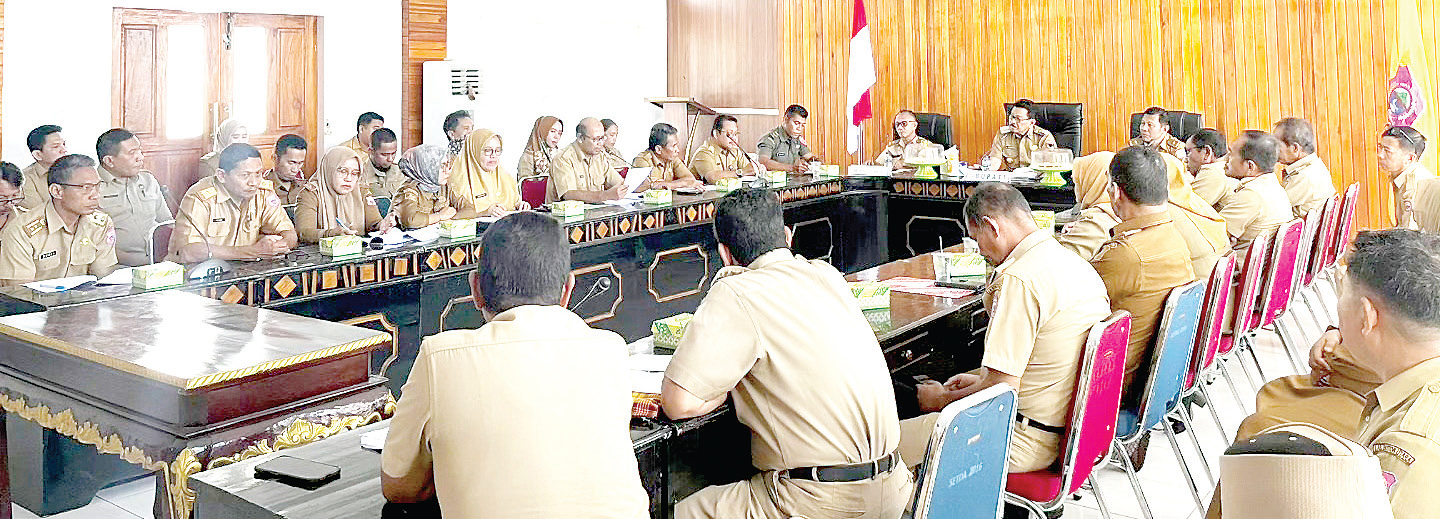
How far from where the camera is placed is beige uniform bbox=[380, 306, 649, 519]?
1648 mm

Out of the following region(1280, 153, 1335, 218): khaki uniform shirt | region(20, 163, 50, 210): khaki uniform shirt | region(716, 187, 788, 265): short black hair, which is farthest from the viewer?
region(1280, 153, 1335, 218): khaki uniform shirt

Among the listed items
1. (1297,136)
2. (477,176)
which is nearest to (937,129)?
(1297,136)

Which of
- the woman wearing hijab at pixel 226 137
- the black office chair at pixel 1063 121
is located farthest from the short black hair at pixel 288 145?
the black office chair at pixel 1063 121

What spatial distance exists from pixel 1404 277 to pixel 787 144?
6.61 m

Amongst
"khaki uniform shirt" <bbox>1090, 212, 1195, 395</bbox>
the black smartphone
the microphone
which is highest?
"khaki uniform shirt" <bbox>1090, 212, 1195, 395</bbox>

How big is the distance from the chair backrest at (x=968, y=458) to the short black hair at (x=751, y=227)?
0.58 m

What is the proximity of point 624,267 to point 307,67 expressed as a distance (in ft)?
12.4

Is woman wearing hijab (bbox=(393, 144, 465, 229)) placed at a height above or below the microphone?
above

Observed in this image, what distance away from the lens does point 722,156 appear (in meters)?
7.31

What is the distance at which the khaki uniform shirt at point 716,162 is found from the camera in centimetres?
721

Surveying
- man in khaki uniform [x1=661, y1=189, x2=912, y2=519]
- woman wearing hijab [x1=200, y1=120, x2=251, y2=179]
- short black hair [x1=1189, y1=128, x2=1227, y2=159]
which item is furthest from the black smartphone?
woman wearing hijab [x1=200, y1=120, x2=251, y2=179]

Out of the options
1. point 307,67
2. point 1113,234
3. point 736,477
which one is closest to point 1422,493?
point 736,477

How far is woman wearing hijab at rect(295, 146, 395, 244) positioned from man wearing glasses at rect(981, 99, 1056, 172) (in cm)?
459

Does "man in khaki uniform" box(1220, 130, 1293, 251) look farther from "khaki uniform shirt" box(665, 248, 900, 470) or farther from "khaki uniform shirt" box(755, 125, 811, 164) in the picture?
"khaki uniform shirt" box(755, 125, 811, 164)
